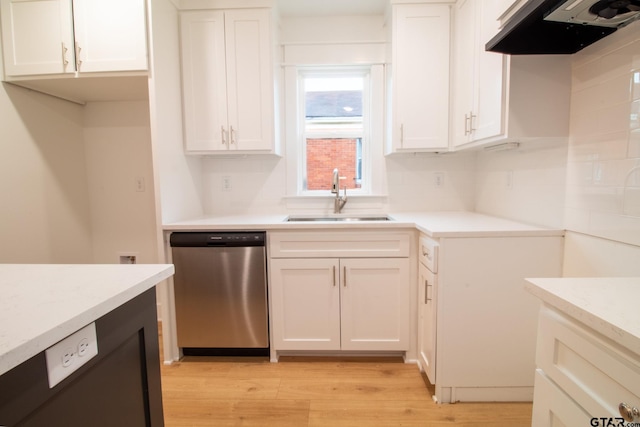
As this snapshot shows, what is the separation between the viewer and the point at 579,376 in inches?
27.9

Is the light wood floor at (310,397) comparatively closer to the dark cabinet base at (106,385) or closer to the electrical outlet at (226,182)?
the dark cabinet base at (106,385)

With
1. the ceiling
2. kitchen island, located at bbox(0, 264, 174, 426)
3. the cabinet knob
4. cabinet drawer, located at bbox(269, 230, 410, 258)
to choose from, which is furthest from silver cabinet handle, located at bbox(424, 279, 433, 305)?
the ceiling

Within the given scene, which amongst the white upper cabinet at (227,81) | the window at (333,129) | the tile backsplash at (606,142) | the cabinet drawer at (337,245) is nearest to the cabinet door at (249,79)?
the white upper cabinet at (227,81)

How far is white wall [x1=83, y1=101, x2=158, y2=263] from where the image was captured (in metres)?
2.34

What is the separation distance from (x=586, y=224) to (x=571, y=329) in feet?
3.03

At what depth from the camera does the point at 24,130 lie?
1897mm

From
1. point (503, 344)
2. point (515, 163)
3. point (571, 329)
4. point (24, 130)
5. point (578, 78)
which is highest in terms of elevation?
point (578, 78)

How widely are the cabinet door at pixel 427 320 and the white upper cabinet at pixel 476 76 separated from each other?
2.81ft

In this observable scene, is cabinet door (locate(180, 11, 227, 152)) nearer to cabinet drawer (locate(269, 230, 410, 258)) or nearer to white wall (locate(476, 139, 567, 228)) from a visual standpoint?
cabinet drawer (locate(269, 230, 410, 258))

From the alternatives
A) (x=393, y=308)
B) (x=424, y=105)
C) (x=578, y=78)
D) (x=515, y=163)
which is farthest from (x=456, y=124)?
(x=393, y=308)

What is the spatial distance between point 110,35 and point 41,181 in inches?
42.1

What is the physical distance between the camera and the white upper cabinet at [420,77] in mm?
2057

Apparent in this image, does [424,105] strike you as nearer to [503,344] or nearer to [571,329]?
[503,344]

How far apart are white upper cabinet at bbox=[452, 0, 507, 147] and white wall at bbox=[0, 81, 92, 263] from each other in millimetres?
2787
